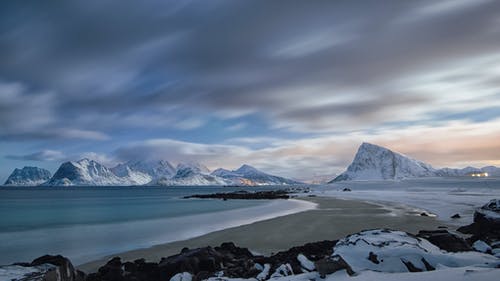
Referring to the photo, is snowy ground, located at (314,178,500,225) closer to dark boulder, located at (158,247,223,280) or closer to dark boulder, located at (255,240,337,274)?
dark boulder, located at (255,240,337,274)

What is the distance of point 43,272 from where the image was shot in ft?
20.6

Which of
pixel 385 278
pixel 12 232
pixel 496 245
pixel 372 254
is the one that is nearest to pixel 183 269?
pixel 372 254

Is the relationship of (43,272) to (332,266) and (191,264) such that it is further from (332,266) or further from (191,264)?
(332,266)

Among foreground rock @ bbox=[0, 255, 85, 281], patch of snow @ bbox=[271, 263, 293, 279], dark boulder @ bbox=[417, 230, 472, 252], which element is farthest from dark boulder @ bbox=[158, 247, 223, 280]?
dark boulder @ bbox=[417, 230, 472, 252]

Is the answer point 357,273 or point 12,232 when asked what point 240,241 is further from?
point 12,232

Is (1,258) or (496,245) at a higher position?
(496,245)

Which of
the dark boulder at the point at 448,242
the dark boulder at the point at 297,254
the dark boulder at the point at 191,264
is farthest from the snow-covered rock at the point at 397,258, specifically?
the dark boulder at the point at 191,264

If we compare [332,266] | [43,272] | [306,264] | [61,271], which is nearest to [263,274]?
[306,264]

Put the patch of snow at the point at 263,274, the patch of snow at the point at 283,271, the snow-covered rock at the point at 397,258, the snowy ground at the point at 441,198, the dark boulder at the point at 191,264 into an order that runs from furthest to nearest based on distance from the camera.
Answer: the snowy ground at the point at 441,198, the dark boulder at the point at 191,264, the patch of snow at the point at 263,274, the patch of snow at the point at 283,271, the snow-covered rock at the point at 397,258

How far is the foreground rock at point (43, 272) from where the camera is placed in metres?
6.00

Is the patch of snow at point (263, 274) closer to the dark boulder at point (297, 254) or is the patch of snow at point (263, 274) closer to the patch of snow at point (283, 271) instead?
the dark boulder at point (297, 254)

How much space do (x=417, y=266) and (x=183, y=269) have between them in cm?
557

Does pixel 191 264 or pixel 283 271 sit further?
pixel 191 264

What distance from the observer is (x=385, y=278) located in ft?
15.4
